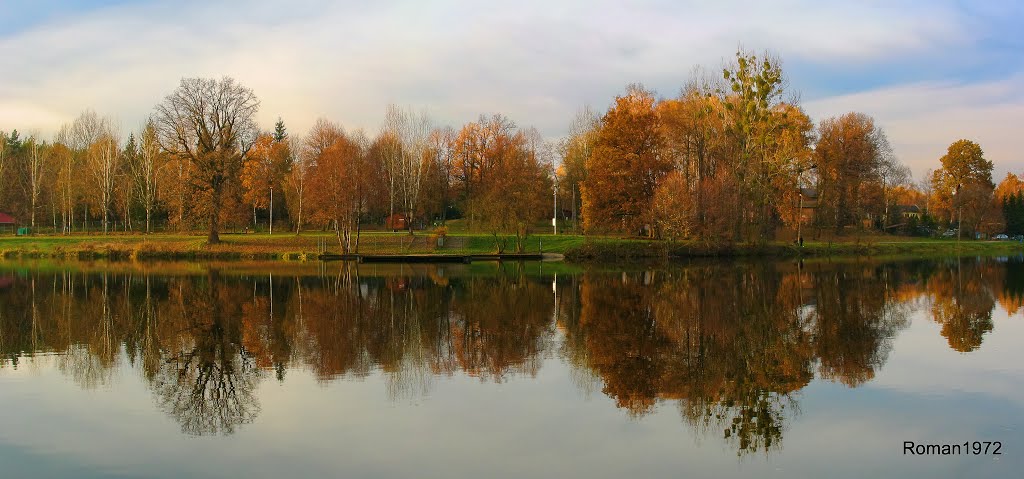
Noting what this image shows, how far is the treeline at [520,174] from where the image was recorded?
51.0 metres

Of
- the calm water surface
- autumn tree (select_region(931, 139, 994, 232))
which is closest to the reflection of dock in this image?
the calm water surface

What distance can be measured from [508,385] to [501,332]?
6.04 m

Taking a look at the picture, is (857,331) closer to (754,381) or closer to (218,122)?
(754,381)

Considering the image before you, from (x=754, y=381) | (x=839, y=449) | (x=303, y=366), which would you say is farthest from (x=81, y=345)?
(x=839, y=449)

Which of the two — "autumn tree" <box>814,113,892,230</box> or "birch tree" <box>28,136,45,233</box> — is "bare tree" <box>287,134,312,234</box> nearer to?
"birch tree" <box>28,136,45,233</box>

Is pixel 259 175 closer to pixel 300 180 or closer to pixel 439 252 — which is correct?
pixel 300 180

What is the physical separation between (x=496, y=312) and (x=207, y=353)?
31.3 feet

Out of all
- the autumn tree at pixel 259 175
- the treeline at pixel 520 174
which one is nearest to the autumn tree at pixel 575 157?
the treeline at pixel 520 174

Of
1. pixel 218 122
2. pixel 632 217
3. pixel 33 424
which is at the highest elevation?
pixel 218 122

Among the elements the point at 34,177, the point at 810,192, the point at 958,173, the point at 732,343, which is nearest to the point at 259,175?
the point at 34,177

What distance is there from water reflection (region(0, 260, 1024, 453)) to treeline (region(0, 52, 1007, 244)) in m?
15.5

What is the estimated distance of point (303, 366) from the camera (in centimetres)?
1547

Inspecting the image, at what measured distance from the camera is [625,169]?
54.4 metres

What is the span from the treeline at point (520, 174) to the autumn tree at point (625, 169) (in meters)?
0.11
